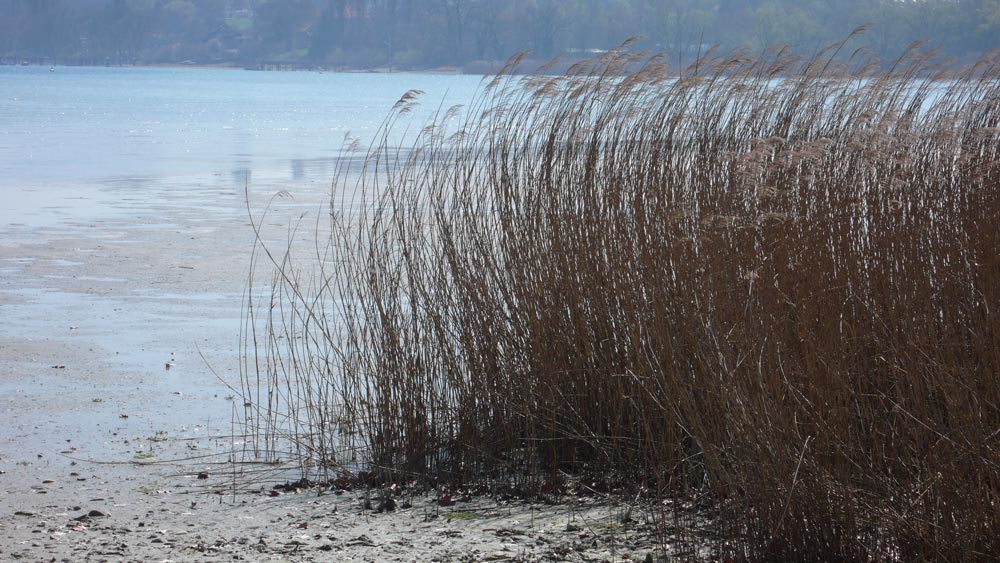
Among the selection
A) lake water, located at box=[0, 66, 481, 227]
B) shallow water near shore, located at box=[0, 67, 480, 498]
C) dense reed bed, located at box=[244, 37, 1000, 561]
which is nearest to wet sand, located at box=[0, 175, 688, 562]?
shallow water near shore, located at box=[0, 67, 480, 498]

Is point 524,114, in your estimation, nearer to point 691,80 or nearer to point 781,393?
point 691,80

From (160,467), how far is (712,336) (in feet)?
8.53

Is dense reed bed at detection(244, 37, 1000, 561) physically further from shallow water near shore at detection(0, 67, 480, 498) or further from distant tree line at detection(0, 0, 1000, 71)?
distant tree line at detection(0, 0, 1000, 71)

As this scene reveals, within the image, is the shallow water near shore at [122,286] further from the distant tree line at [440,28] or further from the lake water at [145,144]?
the distant tree line at [440,28]

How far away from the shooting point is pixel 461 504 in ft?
14.3

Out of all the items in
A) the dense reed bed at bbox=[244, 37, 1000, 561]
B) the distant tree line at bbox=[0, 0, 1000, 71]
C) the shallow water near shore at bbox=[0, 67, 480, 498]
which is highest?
the distant tree line at bbox=[0, 0, 1000, 71]

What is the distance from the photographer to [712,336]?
3.31 m

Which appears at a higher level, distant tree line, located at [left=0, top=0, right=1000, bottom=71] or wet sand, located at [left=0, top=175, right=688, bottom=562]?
distant tree line, located at [left=0, top=0, right=1000, bottom=71]

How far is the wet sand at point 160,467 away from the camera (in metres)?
3.84

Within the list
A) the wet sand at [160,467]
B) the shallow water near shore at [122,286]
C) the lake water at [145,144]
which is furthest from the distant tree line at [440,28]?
the lake water at [145,144]

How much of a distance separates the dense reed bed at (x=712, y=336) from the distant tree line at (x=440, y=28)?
0.93 m

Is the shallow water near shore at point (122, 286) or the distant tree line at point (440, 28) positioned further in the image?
the distant tree line at point (440, 28)

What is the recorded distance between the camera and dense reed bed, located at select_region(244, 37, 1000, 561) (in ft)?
10.3

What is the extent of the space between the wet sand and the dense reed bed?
27cm
